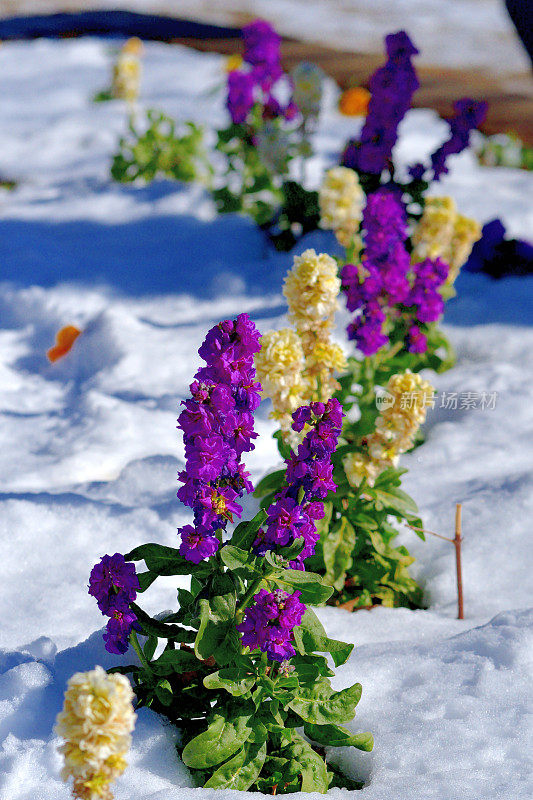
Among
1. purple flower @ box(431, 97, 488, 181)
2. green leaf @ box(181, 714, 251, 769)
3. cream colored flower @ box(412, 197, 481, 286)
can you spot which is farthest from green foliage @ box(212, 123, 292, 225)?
green leaf @ box(181, 714, 251, 769)

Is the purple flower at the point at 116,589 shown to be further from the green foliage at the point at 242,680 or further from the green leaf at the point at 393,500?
the green leaf at the point at 393,500

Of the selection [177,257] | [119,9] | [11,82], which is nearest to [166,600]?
[177,257]

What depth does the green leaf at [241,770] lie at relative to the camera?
156 cm

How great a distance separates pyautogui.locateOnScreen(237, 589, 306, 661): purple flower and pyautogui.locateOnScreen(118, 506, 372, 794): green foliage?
0.20ft

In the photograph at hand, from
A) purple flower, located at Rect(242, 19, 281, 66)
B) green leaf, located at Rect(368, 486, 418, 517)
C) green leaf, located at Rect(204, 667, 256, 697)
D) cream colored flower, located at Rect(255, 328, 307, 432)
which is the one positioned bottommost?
green leaf, located at Rect(204, 667, 256, 697)

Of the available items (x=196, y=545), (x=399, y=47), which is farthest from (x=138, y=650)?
(x=399, y=47)

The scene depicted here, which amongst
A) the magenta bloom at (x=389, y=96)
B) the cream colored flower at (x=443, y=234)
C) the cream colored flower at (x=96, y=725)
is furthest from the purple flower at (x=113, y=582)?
the magenta bloom at (x=389, y=96)

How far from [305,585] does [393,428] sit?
23.3 inches

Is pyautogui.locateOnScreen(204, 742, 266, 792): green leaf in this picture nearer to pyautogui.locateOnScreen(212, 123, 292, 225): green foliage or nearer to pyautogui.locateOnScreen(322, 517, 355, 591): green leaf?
pyautogui.locateOnScreen(322, 517, 355, 591): green leaf

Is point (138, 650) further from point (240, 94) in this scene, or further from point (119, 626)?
point (240, 94)

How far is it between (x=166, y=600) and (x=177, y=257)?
2.31 meters

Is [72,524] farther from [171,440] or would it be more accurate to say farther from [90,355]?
[90,355]

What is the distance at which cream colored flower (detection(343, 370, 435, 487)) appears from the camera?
79.3 inches

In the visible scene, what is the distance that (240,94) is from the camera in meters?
3.97
